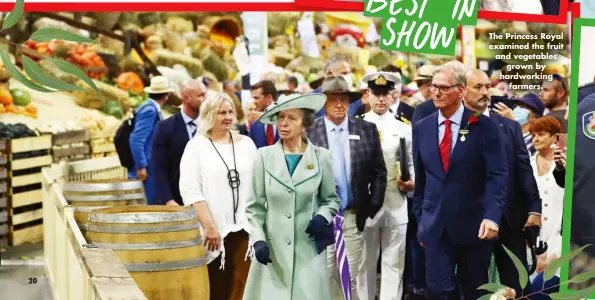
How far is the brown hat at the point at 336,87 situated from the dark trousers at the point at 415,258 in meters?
0.84

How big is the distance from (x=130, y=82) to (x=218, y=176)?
52.9 inches

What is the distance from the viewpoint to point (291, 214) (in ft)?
16.5

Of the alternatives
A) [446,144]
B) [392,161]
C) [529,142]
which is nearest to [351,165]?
[392,161]

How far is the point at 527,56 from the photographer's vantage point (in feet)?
22.1

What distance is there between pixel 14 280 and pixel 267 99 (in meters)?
1.93

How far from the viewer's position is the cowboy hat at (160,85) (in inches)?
272

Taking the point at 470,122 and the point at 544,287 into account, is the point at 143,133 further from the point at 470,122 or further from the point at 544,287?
the point at 544,287

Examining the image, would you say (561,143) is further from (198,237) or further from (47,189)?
(47,189)

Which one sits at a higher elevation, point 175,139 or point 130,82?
point 130,82

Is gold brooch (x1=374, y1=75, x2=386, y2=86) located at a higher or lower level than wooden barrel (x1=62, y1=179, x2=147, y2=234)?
higher

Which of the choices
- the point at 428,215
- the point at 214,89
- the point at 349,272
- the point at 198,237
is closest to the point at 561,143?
the point at 428,215

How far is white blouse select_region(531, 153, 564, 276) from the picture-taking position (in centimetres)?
664

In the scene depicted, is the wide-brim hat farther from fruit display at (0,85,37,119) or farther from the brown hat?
fruit display at (0,85,37,119)

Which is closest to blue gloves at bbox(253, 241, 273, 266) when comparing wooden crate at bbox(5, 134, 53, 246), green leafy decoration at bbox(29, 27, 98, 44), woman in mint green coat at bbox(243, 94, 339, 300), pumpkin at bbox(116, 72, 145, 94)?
woman in mint green coat at bbox(243, 94, 339, 300)
